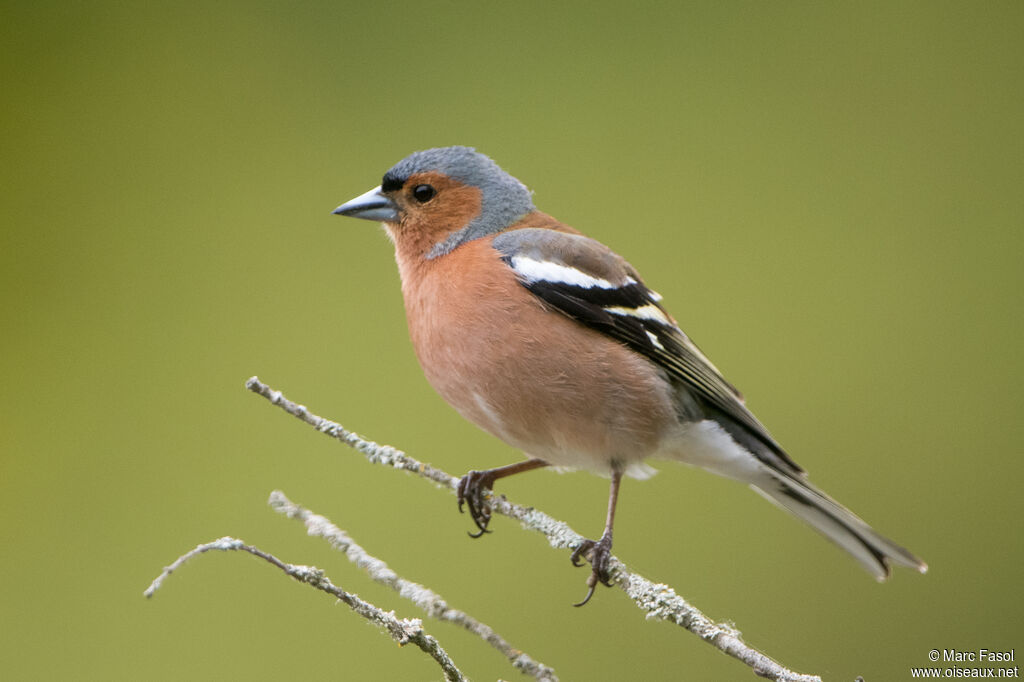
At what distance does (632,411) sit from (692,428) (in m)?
0.33

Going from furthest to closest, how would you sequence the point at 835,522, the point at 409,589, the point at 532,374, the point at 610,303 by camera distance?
the point at 610,303, the point at 835,522, the point at 532,374, the point at 409,589

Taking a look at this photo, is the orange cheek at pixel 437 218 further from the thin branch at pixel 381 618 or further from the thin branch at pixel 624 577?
the thin branch at pixel 381 618

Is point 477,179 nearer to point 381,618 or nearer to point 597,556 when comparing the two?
point 597,556

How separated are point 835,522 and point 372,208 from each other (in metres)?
1.92

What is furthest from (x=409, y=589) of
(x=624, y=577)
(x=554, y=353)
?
(x=554, y=353)

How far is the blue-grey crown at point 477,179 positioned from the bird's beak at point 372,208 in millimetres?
55

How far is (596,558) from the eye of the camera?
265 cm

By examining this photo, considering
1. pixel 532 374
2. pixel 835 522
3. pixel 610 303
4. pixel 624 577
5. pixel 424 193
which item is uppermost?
pixel 424 193

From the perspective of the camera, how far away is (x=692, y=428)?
10.4 ft

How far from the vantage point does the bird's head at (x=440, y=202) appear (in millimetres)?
3383

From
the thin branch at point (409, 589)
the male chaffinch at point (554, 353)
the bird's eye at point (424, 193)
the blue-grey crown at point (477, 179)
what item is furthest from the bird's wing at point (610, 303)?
the thin branch at point (409, 589)

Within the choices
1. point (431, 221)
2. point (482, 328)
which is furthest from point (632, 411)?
point (431, 221)

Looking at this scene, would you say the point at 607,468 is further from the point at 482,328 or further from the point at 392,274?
the point at 392,274

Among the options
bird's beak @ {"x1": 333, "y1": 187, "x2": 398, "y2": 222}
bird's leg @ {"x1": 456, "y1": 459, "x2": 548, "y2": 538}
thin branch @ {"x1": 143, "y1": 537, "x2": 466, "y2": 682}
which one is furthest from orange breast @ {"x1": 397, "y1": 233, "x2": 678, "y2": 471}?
thin branch @ {"x1": 143, "y1": 537, "x2": 466, "y2": 682}
